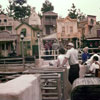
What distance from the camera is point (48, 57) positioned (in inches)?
1104

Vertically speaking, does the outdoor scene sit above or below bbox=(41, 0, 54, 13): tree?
below

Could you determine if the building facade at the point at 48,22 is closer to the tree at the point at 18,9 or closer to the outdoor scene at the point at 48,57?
the outdoor scene at the point at 48,57

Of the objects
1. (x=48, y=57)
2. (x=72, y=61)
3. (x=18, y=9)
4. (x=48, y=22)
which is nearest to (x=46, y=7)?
(x=18, y=9)

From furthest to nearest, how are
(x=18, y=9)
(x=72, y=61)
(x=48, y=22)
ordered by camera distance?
(x=18, y=9) < (x=48, y=22) < (x=72, y=61)

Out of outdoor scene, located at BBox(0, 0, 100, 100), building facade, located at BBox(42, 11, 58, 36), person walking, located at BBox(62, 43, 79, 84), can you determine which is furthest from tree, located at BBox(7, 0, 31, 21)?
person walking, located at BBox(62, 43, 79, 84)

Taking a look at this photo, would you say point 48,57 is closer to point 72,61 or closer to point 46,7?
point 72,61

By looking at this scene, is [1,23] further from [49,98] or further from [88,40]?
[49,98]

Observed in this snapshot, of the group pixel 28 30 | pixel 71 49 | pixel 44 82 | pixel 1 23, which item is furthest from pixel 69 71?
pixel 1 23

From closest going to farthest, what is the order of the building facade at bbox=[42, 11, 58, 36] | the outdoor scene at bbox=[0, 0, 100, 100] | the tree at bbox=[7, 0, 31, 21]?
the outdoor scene at bbox=[0, 0, 100, 100], the building facade at bbox=[42, 11, 58, 36], the tree at bbox=[7, 0, 31, 21]

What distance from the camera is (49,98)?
671 cm

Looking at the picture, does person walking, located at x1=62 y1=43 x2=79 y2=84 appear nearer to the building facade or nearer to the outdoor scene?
the outdoor scene

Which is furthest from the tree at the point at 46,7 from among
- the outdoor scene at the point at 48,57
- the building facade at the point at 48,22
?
the building facade at the point at 48,22

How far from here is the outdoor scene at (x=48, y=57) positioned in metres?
5.51

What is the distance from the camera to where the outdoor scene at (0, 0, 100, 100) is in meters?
5.51
